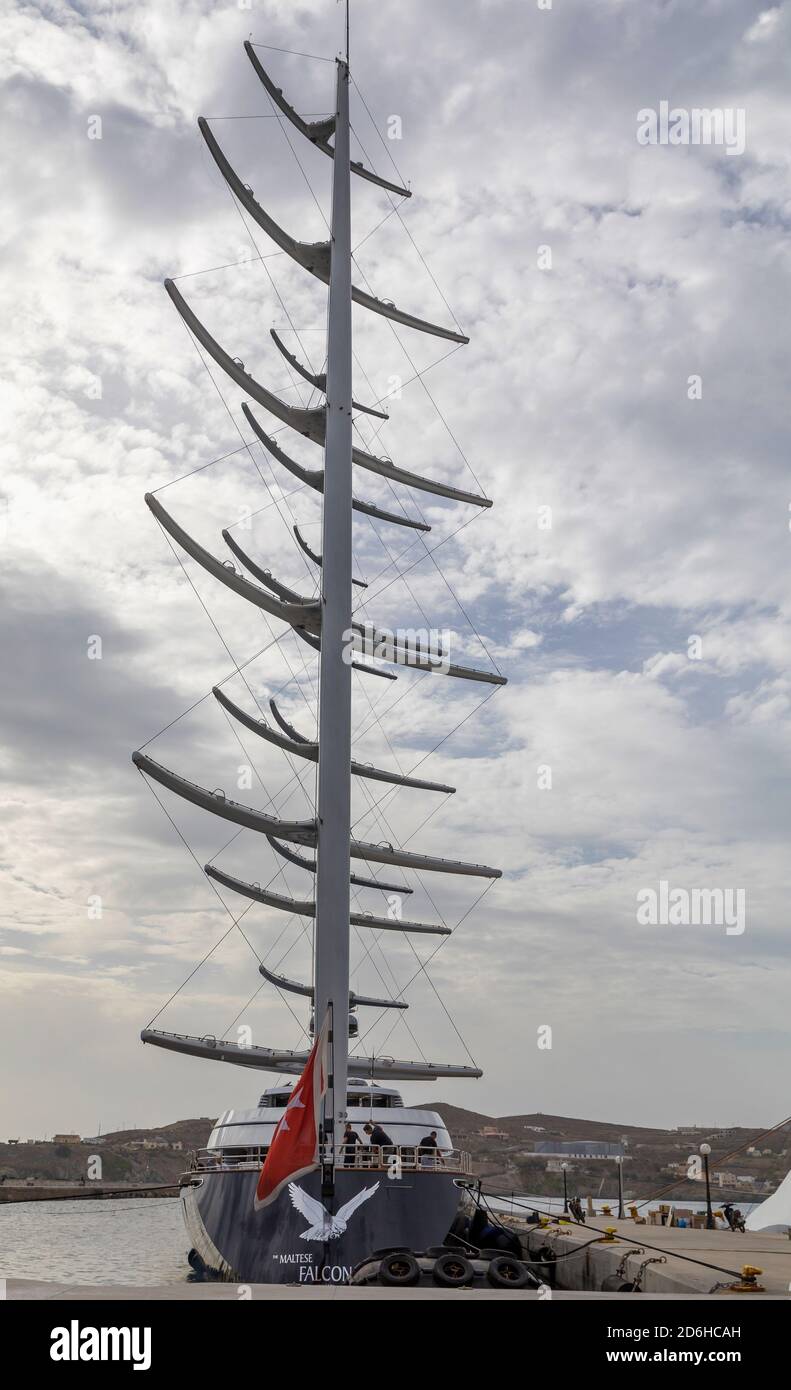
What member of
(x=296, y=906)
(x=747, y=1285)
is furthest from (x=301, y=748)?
(x=747, y=1285)

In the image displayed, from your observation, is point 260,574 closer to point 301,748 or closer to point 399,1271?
point 301,748

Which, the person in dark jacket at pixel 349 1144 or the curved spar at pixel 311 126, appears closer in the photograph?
the person in dark jacket at pixel 349 1144

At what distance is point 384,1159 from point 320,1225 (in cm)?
174

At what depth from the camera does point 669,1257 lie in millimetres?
16203

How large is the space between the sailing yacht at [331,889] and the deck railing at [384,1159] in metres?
0.04

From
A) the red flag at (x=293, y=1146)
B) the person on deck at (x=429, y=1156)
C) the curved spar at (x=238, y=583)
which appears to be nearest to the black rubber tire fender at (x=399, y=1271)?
the red flag at (x=293, y=1146)

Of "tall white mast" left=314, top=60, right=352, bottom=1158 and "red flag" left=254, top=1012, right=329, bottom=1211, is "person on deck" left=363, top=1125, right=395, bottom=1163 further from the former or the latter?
"red flag" left=254, top=1012, right=329, bottom=1211

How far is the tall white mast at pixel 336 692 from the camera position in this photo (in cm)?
2173

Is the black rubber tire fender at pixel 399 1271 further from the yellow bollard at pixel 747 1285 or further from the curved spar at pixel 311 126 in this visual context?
the curved spar at pixel 311 126

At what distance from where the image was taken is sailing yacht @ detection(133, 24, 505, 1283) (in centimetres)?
1625
